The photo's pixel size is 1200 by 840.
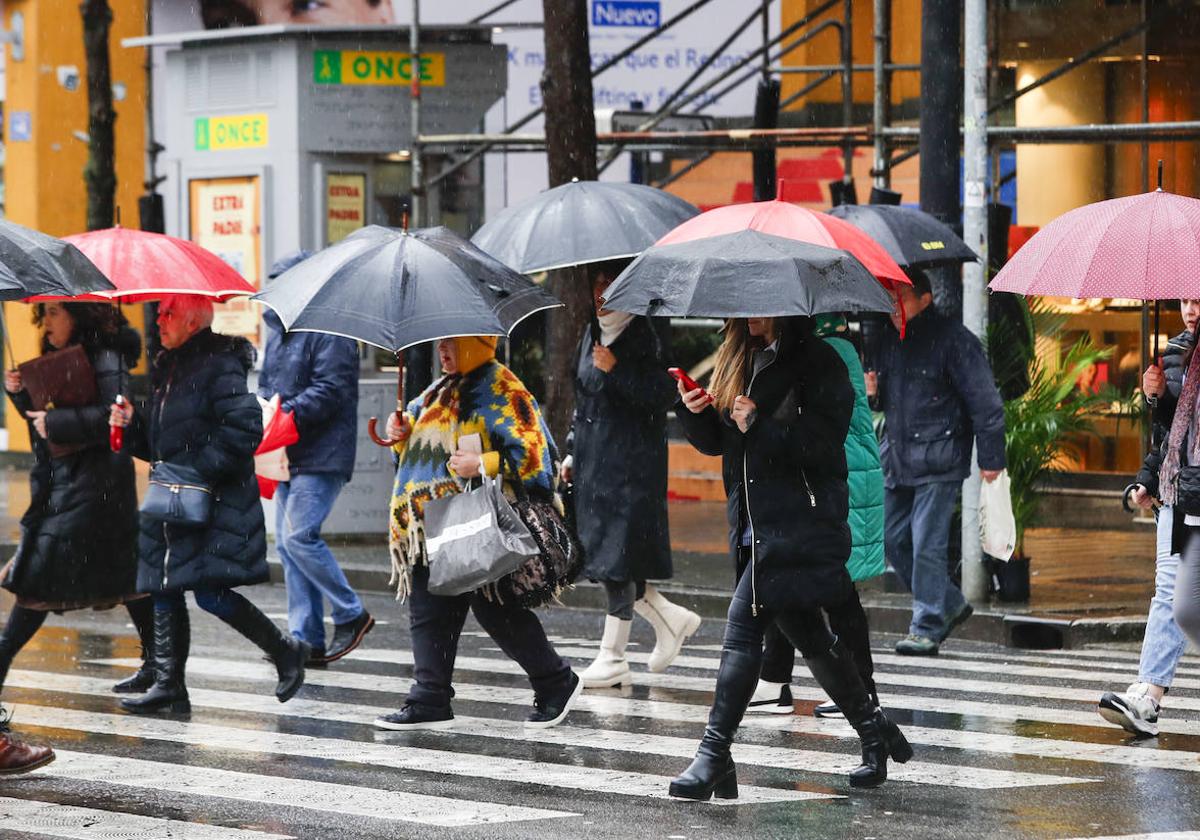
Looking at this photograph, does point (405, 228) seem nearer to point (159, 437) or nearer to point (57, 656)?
point (159, 437)

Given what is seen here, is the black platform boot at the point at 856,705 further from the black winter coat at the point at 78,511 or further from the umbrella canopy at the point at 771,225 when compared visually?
the black winter coat at the point at 78,511

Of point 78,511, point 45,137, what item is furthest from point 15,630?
point 45,137

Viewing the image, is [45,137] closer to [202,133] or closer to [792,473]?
[202,133]

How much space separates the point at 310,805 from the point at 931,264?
14.9 feet

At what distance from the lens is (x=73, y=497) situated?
8.74 meters

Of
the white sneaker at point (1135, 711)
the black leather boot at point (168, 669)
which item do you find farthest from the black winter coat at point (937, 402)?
the black leather boot at point (168, 669)

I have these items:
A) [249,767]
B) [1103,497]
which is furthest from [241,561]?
[1103,497]

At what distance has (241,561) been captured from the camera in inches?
336

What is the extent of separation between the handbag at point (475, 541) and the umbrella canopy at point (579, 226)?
5.23 feet

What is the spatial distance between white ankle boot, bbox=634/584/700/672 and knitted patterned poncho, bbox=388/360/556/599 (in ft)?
4.53

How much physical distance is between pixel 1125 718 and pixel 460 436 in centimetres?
269

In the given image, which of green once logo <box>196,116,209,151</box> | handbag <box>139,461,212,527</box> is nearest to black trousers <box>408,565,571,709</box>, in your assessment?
handbag <box>139,461,212,527</box>

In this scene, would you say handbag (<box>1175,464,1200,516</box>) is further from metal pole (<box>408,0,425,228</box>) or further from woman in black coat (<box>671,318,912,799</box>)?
metal pole (<box>408,0,425,228</box>)

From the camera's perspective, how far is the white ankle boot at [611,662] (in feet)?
30.1
